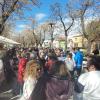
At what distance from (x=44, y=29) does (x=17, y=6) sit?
81.4 meters

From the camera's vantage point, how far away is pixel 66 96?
5449mm

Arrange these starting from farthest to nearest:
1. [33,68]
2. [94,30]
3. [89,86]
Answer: [94,30] < [33,68] < [89,86]

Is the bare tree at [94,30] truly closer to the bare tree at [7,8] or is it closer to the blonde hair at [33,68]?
the bare tree at [7,8]

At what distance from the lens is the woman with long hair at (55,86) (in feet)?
17.6

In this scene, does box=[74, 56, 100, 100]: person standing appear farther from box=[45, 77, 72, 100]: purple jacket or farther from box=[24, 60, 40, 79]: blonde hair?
box=[24, 60, 40, 79]: blonde hair

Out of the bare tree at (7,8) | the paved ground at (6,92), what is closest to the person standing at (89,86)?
the paved ground at (6,92)

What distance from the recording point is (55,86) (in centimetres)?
543

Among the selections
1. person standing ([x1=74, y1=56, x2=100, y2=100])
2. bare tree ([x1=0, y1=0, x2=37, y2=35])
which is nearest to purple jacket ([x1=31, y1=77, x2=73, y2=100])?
person standing ([x1=74, y1=56, x2=100, y2=100])

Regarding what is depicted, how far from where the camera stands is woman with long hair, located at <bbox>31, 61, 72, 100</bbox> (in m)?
5.37

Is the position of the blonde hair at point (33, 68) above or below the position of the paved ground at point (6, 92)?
above

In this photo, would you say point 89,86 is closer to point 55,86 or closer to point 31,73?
point 55,86

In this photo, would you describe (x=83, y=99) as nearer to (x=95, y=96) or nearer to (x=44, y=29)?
(x=95, y=96)

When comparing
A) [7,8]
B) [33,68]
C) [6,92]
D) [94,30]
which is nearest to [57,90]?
[33,68]

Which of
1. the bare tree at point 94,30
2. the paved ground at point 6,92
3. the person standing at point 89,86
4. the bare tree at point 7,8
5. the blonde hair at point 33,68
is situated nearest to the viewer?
the person standing at point 89,86
